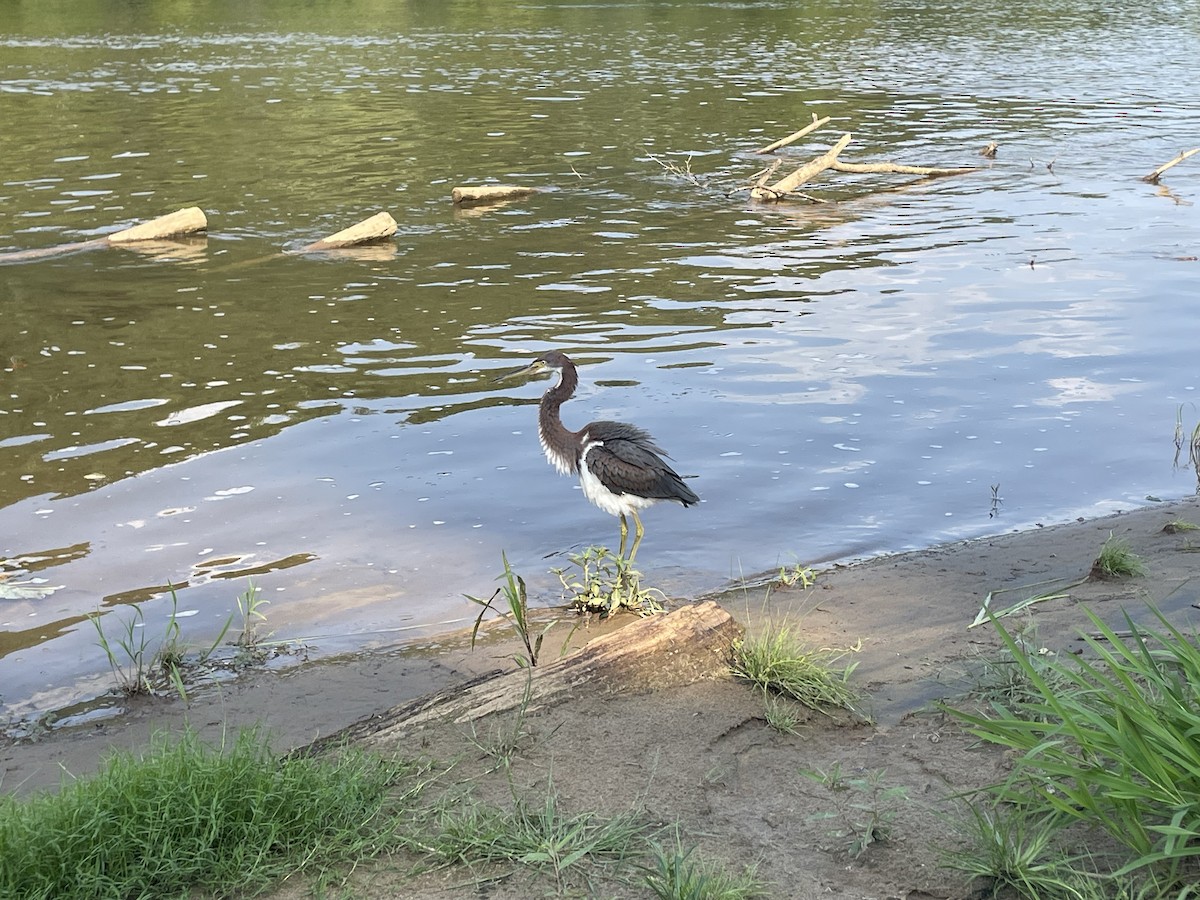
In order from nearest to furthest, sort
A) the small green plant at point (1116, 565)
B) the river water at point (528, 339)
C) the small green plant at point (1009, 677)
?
the small green plant at point (1009, 677), the small green plant at point (1116, 565), the river water at point (528, 339)

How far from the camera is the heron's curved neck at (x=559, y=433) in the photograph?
704 centimetres

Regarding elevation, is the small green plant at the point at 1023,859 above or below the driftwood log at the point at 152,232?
below

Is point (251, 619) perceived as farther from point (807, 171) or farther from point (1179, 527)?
point (807, 171)

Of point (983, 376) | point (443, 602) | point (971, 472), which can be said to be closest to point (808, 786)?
point (443, 602)

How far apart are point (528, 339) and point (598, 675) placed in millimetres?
7122

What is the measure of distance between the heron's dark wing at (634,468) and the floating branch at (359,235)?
8.99 metres

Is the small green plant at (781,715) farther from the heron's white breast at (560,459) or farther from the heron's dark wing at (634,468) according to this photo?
the heron's white breast at (560,459)

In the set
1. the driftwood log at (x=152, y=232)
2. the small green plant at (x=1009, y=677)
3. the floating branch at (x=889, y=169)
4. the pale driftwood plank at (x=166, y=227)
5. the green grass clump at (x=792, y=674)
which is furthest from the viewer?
the floating branch at (x=889, y=169)

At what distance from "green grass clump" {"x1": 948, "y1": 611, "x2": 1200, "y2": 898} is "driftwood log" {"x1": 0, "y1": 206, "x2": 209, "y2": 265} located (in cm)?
1351

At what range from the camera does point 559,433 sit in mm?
7145

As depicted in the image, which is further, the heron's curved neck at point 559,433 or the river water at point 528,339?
the river water at point 528,339

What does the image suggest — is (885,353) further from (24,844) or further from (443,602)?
(24,844)

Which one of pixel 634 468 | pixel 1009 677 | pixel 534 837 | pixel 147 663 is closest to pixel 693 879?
pixel 534 837

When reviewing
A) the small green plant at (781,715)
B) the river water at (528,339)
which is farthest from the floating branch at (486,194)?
the small green plant at (781,715)
